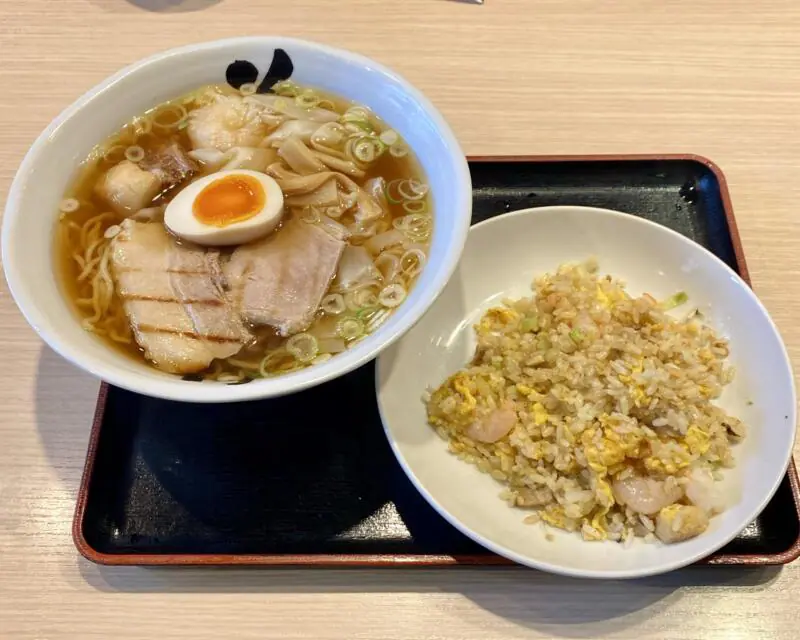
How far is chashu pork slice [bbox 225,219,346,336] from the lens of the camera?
149 centimetres

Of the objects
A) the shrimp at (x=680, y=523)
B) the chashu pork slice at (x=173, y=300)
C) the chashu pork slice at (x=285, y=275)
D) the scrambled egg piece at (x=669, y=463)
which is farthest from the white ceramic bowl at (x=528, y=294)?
the chashu pork slice at (x=173, y=300)

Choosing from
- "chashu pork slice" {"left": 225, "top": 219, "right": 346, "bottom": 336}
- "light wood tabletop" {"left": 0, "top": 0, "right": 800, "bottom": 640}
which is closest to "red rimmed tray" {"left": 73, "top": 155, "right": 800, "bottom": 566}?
"light wood tabletop" {"left": 0, "top": 0, "right": 800, "bottom": 640}

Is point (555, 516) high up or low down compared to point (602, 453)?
down

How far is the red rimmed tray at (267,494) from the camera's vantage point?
4.75ft

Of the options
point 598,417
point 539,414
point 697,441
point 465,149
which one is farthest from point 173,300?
point 697,441

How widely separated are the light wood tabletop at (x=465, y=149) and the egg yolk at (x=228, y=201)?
61cm

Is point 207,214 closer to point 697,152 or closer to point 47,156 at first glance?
point 47,156

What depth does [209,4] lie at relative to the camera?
2.58 metres

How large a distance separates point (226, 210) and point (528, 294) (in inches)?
35.9

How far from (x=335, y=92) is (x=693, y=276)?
1.14 metres

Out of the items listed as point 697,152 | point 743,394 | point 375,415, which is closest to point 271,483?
point 375,415

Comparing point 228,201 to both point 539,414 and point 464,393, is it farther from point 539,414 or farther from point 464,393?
point 539,414

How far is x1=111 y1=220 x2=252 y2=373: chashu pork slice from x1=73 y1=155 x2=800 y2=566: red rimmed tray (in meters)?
0.29

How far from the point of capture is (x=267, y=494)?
1.54 metres
